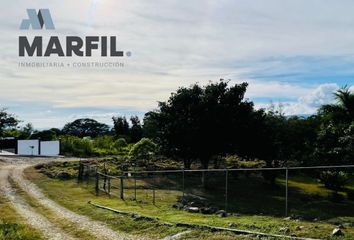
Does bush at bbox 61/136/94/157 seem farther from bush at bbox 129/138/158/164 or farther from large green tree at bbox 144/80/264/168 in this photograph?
large green tree at bbox 144/80/264/168

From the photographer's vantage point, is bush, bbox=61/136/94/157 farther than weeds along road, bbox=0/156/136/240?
Yes

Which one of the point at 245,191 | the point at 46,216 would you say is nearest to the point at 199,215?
the point at 46,216

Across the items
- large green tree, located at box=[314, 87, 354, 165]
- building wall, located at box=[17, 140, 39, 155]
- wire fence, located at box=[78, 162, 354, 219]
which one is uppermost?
large green tree, located at box=[314, 87, 354, 165]

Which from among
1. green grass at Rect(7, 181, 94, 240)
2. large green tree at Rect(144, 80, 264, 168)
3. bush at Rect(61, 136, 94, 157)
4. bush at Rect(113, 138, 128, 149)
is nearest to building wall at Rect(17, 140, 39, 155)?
bush at Rect(61, 136, 94, 157)

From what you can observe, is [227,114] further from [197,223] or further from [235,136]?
[197,223]

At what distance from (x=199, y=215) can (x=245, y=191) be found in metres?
13.2

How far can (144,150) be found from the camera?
39219 millimetres

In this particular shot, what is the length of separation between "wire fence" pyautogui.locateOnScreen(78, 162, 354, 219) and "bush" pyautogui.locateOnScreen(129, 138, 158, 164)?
5.63 meters

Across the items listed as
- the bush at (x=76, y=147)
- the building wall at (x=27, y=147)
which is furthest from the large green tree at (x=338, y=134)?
the building wall at (x=27, y=147)

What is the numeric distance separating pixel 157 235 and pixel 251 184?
18.9m

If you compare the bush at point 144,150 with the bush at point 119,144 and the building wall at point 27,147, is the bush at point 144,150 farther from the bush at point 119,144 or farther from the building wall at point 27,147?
the building wall at point 27,147

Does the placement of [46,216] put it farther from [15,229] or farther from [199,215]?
[199,215]

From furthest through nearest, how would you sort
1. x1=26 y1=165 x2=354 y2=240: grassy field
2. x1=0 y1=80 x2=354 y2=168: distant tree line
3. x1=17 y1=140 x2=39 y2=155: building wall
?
1. x1=17 y1=140 x2=39 y2=155: building wall
2. x1=0 y1=80 x2=354 y2=168: distant tree line
3. x1=26 y1=165 x2=354 y2=240: grassy field

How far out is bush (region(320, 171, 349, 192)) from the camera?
893 inches
